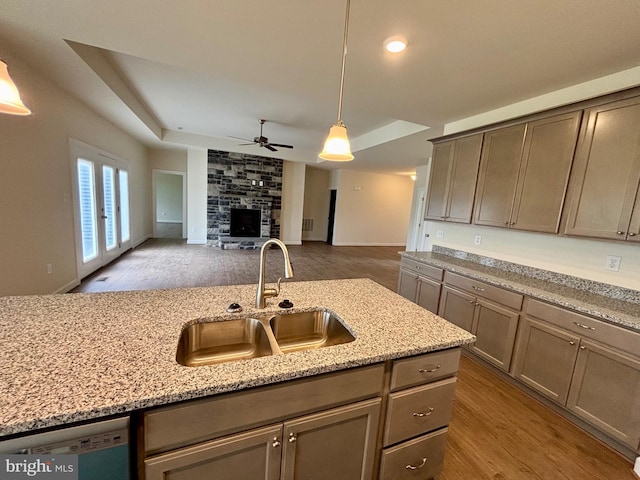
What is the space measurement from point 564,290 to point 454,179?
1632 mm

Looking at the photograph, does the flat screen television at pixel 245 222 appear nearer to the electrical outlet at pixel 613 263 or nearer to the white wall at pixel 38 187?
the white wall at pixel 38 187

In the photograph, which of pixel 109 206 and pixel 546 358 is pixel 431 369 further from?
pixel 109 206

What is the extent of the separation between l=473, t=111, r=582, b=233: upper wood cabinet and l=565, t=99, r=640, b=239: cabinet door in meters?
0.09

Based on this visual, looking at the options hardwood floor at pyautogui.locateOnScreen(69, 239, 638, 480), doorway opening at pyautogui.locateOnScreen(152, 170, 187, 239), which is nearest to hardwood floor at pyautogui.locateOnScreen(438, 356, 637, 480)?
hardwood floor at pyautogui.locateOnScreen(69, 239, 638, 480)

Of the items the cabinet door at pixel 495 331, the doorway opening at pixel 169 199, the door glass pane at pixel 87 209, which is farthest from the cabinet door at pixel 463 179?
the doorway opening at pixel 169 199

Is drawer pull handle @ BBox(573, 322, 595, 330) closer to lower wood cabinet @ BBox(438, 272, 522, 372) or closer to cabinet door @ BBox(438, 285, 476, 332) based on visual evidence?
lower wood cabinet @ BBox(438, 272, 522, 372)

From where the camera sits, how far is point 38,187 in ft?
10.3

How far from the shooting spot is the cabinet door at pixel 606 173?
1944mm

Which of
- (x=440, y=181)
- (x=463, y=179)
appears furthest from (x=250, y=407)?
(x=440, y=181)

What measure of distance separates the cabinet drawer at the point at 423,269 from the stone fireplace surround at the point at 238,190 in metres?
5.29

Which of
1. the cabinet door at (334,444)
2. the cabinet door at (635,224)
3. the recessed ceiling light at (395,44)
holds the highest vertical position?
the recessed ceiling light at (395,44)

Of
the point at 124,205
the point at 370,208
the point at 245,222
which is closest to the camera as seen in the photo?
the point at 124,205

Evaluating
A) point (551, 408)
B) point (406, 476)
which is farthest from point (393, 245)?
point (406, 476)

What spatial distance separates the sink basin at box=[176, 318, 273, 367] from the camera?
1.31 meters
